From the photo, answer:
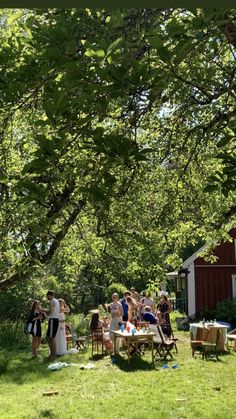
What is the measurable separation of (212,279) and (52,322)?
39.6 feet

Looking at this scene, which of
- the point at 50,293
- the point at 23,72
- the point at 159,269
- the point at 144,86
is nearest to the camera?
the point at 144,86

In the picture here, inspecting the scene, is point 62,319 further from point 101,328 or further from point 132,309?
point 132,309

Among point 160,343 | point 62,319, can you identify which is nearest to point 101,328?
point 62,319

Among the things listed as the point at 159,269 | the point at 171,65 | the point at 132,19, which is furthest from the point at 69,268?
the point at 171,65

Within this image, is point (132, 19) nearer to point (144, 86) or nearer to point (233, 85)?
point (233, 85)

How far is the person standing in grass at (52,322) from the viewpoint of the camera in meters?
13.1

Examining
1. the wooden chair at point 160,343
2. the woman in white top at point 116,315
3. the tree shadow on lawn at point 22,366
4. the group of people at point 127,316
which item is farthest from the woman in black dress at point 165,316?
the tree shadow on lawn at point 22,366

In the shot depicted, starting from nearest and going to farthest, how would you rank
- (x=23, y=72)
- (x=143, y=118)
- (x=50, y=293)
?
(x=23, y=72)
(x=143, y=118)
(x=50, y=293)

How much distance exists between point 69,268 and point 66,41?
1196 cm

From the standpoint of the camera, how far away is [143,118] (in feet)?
15.8

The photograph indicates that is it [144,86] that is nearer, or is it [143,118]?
[144,86]

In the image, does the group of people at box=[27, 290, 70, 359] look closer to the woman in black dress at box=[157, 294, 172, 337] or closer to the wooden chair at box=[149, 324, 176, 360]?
the wooden chair at box=[149, 324, 176, 360]

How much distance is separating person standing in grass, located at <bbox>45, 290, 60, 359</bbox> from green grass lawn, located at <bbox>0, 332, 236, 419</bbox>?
39 centimetres

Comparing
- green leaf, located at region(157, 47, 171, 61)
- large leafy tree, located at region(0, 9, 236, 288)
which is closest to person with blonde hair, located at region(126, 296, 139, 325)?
large leafy tree, located at region(0, 9, 236, 288)
